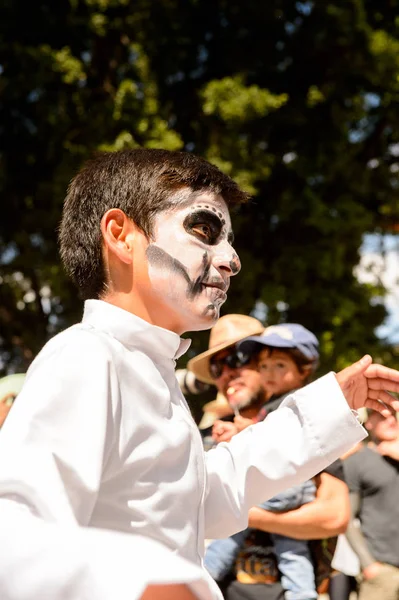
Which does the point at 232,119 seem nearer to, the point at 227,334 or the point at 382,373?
the point at 227,334

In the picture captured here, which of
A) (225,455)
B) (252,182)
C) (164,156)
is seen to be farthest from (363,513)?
(252,182)

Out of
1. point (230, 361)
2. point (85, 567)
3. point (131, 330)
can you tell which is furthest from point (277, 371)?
point (85, 567)

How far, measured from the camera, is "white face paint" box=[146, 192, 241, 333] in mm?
1460

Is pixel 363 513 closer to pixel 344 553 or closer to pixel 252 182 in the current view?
pixel 344 553

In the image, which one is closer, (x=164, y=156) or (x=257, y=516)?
(x=164, y=156)

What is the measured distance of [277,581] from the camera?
2.78m

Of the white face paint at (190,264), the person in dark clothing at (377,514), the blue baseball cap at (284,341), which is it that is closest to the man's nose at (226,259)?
the white face paint at (190,264)

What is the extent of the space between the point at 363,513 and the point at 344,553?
9.7 inches

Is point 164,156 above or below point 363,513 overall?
above

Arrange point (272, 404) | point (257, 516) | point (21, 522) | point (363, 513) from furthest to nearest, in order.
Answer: point (363, 513) → point (272, 404) → point (257, 516) → point (21, 522)

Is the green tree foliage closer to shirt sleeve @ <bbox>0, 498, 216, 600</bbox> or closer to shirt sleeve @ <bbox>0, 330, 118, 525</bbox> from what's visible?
shirt sleeve @ <bbox>0, 330, 118, 525</bbox>

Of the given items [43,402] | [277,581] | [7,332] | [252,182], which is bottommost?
[7,332]

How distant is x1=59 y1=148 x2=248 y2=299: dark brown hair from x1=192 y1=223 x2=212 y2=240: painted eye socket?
61 millimetres

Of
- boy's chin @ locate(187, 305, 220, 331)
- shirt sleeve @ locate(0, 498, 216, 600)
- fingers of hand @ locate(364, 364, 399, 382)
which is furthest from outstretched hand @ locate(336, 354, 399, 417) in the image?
shirt sleeve @ locate(0, 498, 216, 600)
